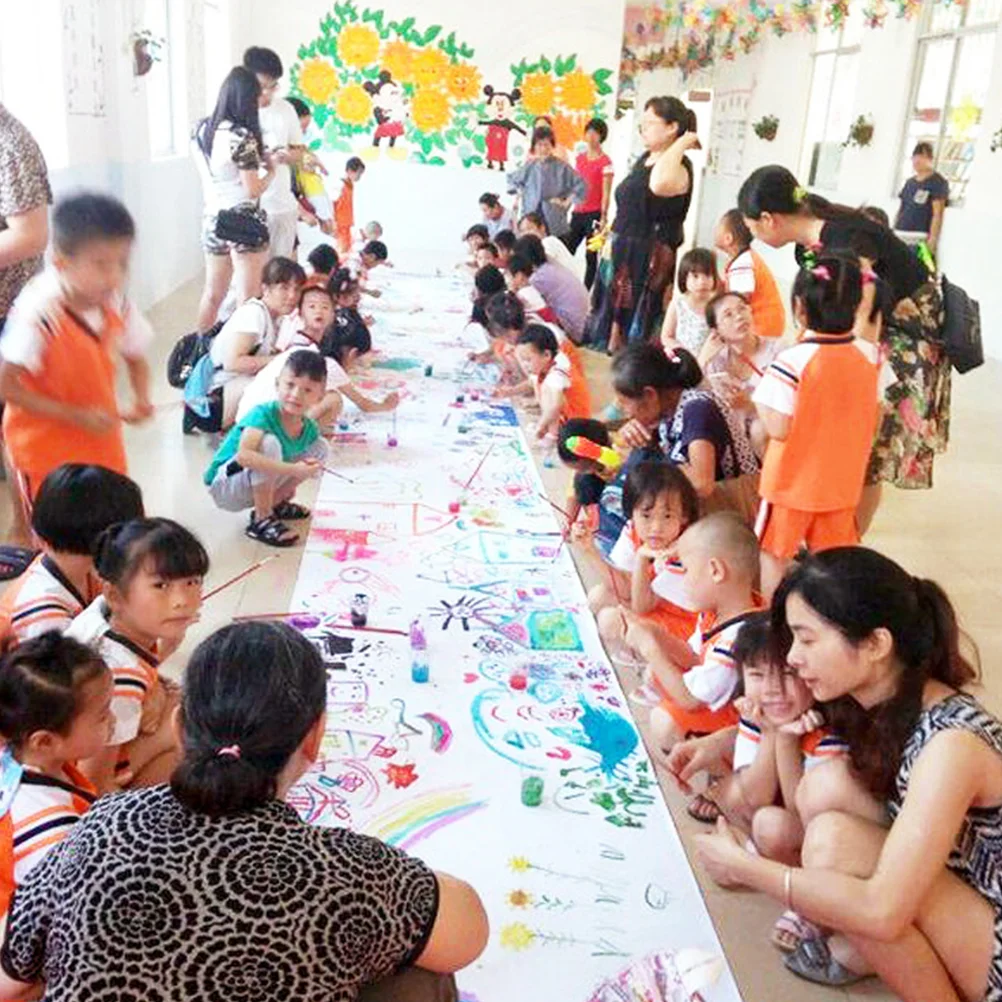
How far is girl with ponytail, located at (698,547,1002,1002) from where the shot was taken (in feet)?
4.32

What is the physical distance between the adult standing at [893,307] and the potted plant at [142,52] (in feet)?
13.6

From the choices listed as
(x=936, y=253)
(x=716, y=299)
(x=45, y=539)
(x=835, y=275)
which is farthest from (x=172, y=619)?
(x=936, y=253)

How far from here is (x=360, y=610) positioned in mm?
2551

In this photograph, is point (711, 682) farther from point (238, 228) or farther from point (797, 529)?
point (238, 228)

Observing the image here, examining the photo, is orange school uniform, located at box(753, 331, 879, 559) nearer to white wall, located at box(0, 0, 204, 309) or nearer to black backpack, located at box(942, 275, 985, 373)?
black backpack, located at box(942, 275, 985, 373)

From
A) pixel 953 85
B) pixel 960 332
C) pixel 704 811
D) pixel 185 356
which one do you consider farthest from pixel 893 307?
pixel 953 85

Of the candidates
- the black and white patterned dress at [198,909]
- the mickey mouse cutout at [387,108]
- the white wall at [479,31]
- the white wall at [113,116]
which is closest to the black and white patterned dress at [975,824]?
the black and white patterned dress at [198,909]

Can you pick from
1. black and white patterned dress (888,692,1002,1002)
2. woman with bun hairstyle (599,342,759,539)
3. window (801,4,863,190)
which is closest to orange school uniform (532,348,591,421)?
woman with bun hairstyle (599,342,759,539)

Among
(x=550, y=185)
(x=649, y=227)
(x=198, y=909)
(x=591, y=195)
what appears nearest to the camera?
(x=198, y=909)

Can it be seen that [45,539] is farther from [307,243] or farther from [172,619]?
[307,243]

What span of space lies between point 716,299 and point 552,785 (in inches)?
71.0

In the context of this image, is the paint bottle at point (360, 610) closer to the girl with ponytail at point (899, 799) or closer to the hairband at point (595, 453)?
the hairband at point (595, 453)

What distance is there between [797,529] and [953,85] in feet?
23.7

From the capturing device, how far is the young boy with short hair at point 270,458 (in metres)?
2.98
